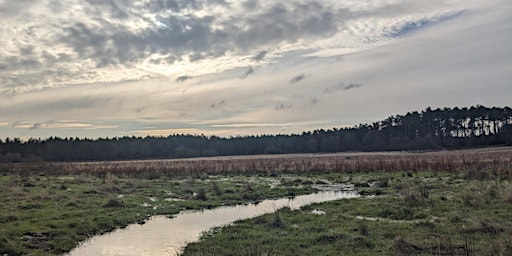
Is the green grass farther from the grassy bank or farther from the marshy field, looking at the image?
the grassy bank

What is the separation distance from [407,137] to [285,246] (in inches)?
4302

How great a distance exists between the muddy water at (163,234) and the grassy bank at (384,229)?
3.75 ft

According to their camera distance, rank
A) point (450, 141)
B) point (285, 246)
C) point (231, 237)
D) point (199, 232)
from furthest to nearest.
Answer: point (450, 141), point (199, 232), point (231, 237), point (285, 246)

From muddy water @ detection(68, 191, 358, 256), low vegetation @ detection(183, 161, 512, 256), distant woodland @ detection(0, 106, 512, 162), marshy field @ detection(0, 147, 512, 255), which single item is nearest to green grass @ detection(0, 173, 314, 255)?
marshy field @ detection(0, 147, 512, 255)

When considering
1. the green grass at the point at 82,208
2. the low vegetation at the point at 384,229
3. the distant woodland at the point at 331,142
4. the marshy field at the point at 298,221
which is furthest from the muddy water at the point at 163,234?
the distant woodland at the point at 331,142

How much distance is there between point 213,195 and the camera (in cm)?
2694

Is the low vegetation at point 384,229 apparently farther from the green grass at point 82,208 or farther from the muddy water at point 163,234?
the green grass at point 82,208

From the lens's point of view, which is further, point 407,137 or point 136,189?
point 407,137

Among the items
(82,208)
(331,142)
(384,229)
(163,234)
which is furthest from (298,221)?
(331,142)

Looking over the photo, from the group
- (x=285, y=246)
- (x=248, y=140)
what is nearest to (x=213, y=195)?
(x=285, y=246)

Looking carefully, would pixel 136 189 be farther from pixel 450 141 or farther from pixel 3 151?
pixel 3 151

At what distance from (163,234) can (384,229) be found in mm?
8426

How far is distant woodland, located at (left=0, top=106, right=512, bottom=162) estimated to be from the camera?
99.0 meters

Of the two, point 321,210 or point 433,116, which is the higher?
point 433,116
